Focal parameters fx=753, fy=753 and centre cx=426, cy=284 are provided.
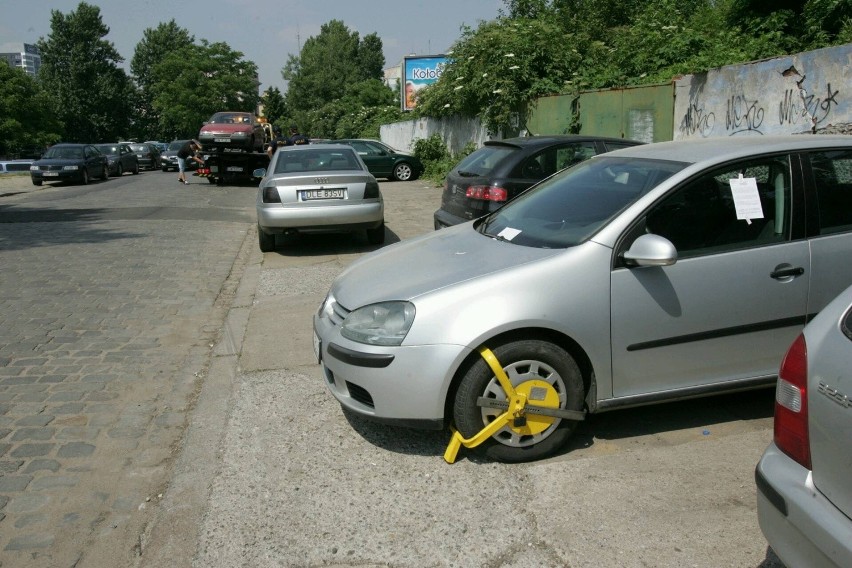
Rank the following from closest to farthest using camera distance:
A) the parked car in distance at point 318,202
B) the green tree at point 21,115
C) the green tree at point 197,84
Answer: the parked car in distance at point 318,202 < the green tree at point 21,115 < the green tree at point 197,84

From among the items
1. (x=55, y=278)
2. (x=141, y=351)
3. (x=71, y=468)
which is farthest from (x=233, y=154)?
(x=71, y=468)

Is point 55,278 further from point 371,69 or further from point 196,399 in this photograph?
point 371,69

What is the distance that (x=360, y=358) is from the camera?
3848 millimetres

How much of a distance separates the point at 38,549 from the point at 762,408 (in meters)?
3.99

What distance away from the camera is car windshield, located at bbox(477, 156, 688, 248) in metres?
4.15

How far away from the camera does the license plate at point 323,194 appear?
1014 centimetres

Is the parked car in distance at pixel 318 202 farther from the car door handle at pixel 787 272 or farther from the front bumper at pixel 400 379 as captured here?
the car door handle at pixel 787 272

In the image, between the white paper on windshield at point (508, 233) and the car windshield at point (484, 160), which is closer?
the white paper on windshield at point (508, 233)

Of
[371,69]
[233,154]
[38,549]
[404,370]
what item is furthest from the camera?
[371,69]

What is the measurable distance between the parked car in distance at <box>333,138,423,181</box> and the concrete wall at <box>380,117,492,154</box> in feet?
4.73

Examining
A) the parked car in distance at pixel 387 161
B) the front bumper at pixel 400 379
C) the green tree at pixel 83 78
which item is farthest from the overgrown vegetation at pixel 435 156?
the green tree at pixel 83 78

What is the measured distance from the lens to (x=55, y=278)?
8.94 meters

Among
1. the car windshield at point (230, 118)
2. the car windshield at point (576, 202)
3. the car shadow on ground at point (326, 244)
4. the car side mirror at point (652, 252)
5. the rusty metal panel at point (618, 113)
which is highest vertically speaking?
→ the car windshield at point (230, 118)

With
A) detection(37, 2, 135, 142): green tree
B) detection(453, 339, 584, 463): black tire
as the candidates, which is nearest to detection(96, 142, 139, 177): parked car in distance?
detection(453, 339, 584, 463): black tire
